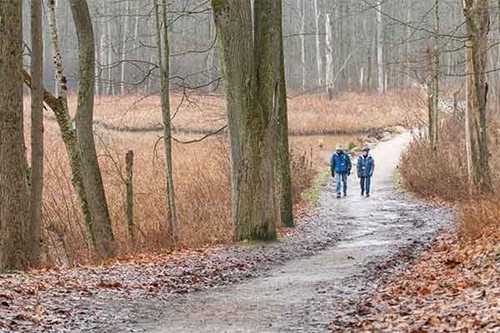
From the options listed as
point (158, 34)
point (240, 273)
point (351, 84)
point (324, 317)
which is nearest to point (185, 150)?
point (158, 34)

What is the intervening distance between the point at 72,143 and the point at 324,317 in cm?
899

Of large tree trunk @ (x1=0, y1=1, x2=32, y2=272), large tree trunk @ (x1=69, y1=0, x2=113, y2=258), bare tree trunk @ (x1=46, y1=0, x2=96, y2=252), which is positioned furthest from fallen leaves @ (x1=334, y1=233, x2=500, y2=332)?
bare tree trunk @ (x1=46, y1=0, x2=96, y2=252)

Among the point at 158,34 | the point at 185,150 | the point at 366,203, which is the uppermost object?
the point at 158,34

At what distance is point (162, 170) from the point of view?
83.8ft

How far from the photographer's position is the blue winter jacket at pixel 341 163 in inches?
1070

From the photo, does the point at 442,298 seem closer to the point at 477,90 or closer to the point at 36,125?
the point at 36,125

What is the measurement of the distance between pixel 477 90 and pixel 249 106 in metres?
8.01

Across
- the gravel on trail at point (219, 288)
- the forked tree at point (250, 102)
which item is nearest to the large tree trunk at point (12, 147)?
the gravel on trail at point (219, 288)

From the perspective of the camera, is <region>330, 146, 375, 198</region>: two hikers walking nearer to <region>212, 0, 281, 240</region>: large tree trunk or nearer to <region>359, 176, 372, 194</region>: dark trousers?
<region>359, 176, 372, 194</region>: dark trousers

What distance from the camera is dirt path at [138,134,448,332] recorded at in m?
8.20

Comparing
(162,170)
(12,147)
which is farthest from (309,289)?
(162,170)

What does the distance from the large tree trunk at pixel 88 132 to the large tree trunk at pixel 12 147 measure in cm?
389

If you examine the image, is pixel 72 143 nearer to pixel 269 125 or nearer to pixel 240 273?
pixel 269 125

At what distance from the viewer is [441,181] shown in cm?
2552
